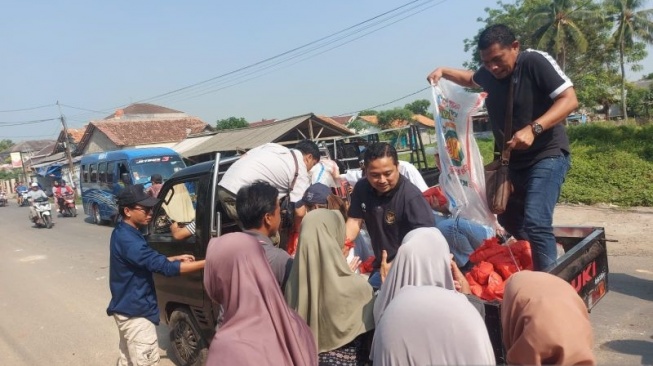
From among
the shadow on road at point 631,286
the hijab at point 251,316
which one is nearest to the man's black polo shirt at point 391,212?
the hijab at point 251,316

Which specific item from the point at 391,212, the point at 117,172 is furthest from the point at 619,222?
the point at 117,172

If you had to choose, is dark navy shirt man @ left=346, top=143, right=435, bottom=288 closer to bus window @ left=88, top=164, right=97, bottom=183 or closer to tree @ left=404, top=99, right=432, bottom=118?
bus window @ left=88, top=164, right=97, bottom=183

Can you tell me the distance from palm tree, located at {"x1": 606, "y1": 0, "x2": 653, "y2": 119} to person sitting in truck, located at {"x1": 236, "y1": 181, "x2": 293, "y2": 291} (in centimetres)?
3620

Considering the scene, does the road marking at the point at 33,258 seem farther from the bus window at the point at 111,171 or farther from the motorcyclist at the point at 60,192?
the motorcyclist at the point at 60,192

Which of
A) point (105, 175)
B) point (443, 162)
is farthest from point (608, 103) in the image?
point (443, 162)

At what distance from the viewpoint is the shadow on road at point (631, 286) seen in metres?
5.28

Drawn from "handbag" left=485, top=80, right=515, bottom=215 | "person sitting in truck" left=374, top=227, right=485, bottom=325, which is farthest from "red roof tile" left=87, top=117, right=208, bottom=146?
"person sitting in truck" left=374, top=227, right=485, bottom=325

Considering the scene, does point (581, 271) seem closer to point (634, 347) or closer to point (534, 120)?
point (534, 120)

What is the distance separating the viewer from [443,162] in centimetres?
354

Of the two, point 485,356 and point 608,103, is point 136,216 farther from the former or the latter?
point 608,103

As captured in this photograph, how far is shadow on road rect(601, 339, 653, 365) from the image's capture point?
3.82 meters

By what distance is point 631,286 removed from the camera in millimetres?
5551

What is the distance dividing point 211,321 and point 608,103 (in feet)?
126

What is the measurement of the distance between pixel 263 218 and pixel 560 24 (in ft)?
105
